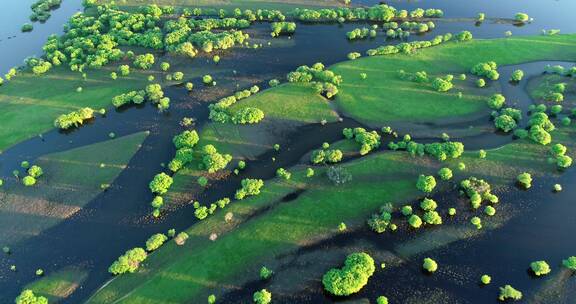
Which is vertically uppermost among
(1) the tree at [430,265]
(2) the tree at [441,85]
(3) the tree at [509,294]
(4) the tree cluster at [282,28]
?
(4) the tree cluster at [282,28]

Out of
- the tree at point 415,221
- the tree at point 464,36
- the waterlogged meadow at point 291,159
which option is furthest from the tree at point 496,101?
the tree at point 415,221

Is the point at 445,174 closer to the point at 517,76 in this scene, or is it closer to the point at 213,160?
the point at 517,76

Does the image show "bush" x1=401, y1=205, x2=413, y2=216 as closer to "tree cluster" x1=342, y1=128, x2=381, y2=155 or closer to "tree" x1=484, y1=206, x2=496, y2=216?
"tree" x1=484, y1=206, x2=496, y2=216

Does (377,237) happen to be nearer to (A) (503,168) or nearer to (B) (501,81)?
(A) (503,168)

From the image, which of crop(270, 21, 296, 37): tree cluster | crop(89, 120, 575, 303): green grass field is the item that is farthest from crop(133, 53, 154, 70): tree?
crop(89, 120, 575, 303): green grass field

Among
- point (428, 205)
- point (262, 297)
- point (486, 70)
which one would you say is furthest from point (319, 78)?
point (262, 297)

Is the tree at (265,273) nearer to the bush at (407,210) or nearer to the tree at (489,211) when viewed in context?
the bush at (407,210)
